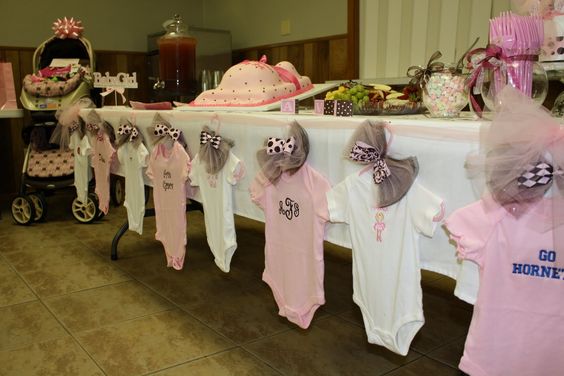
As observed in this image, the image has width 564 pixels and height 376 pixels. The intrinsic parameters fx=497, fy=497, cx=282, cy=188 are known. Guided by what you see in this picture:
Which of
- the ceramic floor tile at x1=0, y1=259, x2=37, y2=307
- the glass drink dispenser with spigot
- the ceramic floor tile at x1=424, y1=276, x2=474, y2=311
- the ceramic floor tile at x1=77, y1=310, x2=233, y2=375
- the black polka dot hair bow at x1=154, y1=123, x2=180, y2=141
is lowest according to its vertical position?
the ceramic floor tile at x1=0, y1=259, x2=37, y2=307

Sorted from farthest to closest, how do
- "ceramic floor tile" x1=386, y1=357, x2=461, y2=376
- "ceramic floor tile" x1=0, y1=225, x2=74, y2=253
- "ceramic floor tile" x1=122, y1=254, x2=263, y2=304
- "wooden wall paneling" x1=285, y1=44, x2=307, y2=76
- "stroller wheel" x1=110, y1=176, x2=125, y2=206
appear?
"wooden wall paneling" x1=285, y1=44, x2=307, y2=76 → "stroller wheel" x1=110, y1=176, x2=125, y2=206 → "ceramic floor tile" x1=0, y1=225, x2=74, y2=253 → "ceramic floor tile" x1=122, y1=254, x2=263, y2=304 → "ceramic floor tile" x1=386, y1=357, x2=461, y2=376

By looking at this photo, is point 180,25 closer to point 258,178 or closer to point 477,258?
point 258,178

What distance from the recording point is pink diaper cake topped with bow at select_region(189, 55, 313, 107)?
177cm

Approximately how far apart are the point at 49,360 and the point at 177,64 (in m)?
1.42

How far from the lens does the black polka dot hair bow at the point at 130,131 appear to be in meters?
2.09

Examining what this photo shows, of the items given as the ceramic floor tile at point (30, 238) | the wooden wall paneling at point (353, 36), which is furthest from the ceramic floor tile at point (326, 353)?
the wooden wall paneling at point (353, 36)

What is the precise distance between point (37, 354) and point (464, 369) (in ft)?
4.62

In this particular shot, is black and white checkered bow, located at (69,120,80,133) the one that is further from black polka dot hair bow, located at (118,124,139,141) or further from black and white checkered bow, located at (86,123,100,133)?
black polka dot hair bow, located at (118,124,139,141)

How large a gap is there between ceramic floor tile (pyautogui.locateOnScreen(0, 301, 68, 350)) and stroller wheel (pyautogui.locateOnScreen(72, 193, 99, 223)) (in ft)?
4.42

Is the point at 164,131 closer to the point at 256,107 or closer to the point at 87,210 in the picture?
the point at 256,107

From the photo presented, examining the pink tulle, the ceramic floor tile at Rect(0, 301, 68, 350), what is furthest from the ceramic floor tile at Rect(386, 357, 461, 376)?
the ceramic floor tile at Rect(0, 301, 68, 350)

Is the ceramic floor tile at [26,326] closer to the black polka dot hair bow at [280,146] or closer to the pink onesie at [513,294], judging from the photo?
the black polka dot hair bow at [280,146]

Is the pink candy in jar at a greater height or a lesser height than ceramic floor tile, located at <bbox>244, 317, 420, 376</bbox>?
greater

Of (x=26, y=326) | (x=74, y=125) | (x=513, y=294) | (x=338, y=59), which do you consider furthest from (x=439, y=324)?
(x=338, y=59)
